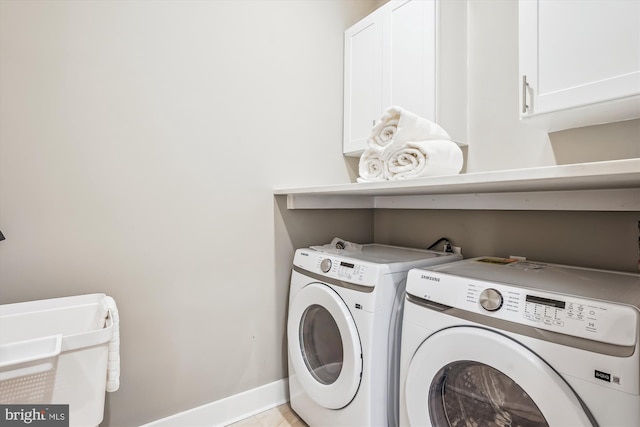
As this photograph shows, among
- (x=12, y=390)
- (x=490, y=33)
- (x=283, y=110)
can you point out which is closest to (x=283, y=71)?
(x=283, y=110)

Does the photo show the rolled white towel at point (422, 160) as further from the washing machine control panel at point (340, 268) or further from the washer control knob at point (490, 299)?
the washer control knob at point (490, 299)

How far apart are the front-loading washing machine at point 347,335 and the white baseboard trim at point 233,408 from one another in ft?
0.57

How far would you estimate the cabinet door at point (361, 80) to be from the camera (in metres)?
1.95

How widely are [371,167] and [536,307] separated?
89 cm

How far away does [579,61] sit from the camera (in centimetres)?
112

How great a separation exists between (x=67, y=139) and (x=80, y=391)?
0.91 m

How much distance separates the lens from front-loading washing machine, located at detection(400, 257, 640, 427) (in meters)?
A: 0.77

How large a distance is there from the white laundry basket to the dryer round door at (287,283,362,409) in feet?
2.61

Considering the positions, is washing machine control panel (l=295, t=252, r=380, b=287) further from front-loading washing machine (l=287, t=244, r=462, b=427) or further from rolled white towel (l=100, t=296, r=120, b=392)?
rolled white towel (l=100, t=296, r=120, b=392)

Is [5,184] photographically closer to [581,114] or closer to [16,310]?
[16,310]

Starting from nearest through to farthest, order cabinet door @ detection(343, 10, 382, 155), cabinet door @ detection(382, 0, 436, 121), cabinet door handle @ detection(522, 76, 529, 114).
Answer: cabinet door handle @ detection(522, 76, 529, 114) → cabinet door @ detection(382, 0, 436, 121) → cabinet door @ detection(343, 10, 382, 155)

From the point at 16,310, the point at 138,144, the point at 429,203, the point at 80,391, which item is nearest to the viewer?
the point at 80,391

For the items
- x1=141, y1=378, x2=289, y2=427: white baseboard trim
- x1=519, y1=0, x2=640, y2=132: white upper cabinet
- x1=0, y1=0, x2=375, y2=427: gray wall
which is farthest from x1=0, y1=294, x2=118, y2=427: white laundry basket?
x1=519, y1=0, x2=640, y2=132: white upper cabinet

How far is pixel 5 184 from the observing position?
1.25 meters
